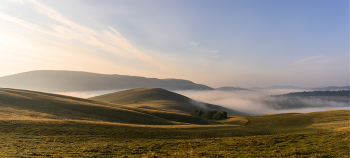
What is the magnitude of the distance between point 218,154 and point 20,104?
176 ft

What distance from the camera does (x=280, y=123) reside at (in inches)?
2192

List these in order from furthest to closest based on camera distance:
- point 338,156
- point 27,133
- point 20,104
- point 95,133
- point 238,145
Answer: point 20,104, point 95,133, point 27,133, point 238,145, point 338,156

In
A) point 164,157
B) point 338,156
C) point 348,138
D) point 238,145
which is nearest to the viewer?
point 338,156

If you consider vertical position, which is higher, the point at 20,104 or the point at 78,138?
the point at 20,104

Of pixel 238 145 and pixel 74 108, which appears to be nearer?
pixel 238 145

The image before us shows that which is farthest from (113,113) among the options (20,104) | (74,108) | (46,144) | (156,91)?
(156,91)

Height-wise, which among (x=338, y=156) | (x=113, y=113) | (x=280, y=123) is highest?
(x=338, y=156)

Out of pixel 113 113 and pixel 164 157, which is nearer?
pixel 164 157

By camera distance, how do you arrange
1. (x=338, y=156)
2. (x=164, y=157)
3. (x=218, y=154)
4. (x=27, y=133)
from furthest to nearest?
(x=27, y=133) < (x=218, y=154) < (x=164, y=157) < (x=338, y=156)

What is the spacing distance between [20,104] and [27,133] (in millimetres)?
29338

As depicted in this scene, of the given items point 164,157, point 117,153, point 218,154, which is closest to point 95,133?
point 117,153

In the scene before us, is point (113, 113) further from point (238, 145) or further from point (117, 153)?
point (238, 145)

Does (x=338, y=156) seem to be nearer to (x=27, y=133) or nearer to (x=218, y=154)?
(x=218, y=154)

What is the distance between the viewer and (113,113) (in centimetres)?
4978
